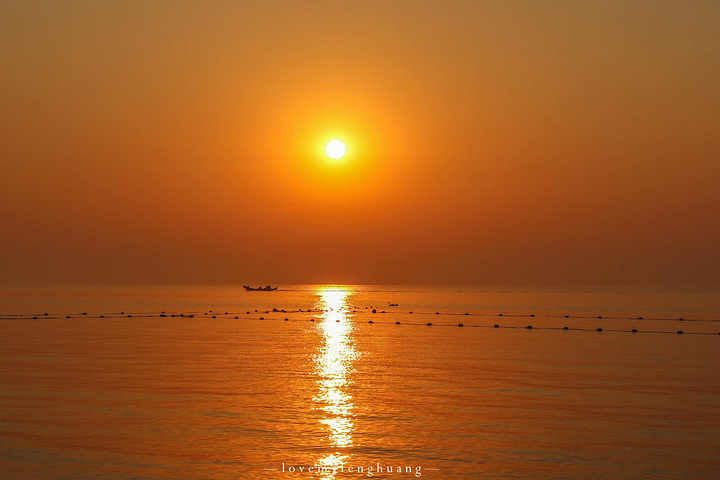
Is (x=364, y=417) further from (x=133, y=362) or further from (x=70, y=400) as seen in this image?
(x=133, y=362)

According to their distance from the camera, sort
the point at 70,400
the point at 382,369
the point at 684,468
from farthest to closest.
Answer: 1. the point at 382,369
2. the point at 70,400
3. the point at 684,468

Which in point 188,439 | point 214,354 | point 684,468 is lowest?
point 684,468

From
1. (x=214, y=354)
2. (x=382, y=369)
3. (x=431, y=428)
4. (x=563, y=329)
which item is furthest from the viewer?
(x=563, y=329)

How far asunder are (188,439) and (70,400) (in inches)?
313

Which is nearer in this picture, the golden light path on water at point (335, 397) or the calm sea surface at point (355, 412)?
the calm sea surface at point (355, 412)

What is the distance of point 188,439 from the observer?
20234 mm

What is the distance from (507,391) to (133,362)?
2008cm

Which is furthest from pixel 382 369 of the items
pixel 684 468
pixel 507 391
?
pixel 684 468

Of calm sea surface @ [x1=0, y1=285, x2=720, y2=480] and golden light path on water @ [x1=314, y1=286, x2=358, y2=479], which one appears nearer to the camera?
calm sea surface @ [x1=0, y1=285, x2=720, y2=480]

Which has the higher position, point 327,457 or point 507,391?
point 507,391

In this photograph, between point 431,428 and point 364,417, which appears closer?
point 431,428

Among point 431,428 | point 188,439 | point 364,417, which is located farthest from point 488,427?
point 188,439

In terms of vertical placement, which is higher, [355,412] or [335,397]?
[335,397]

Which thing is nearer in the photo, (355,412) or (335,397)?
(355,412)
